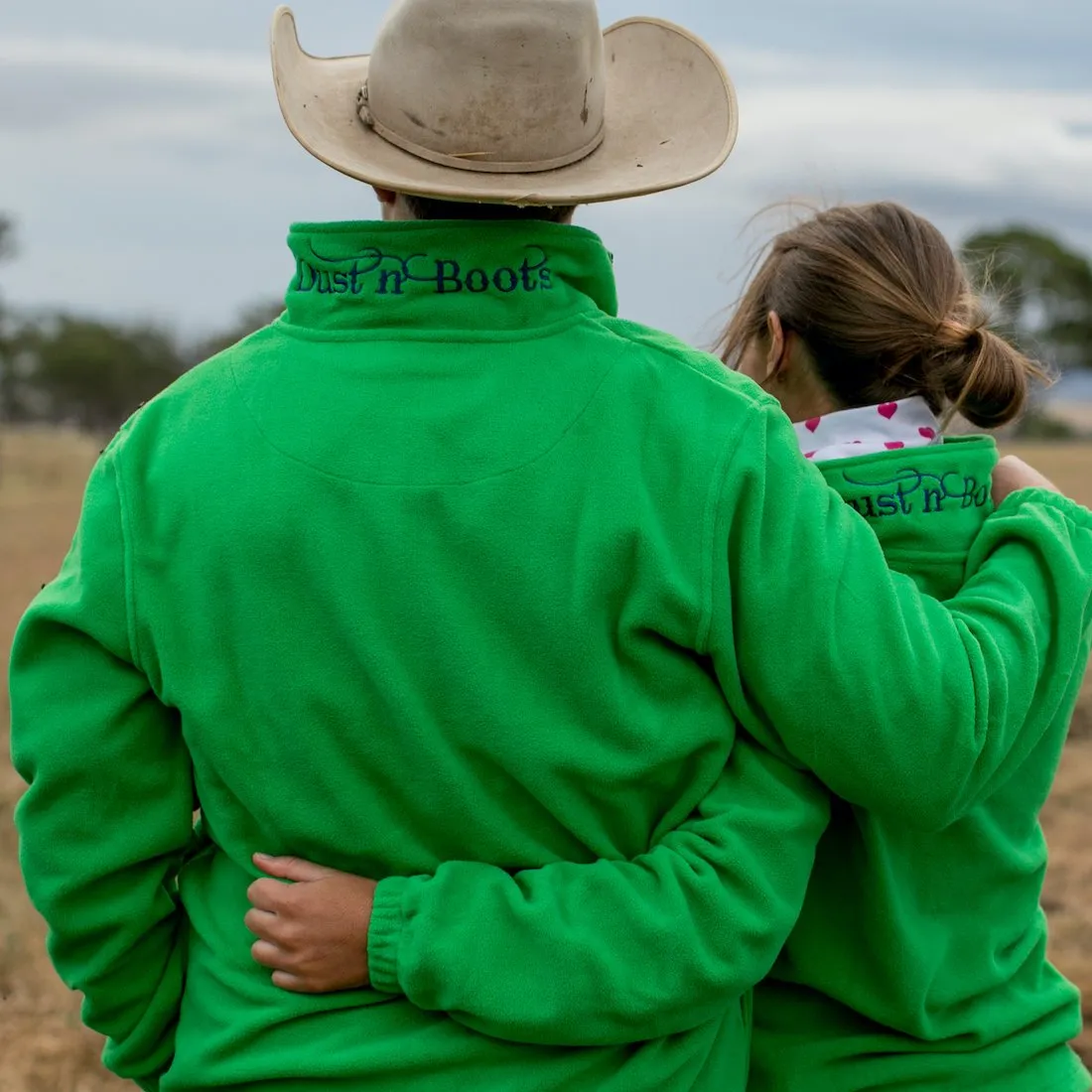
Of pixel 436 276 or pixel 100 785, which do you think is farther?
pixel 100 785

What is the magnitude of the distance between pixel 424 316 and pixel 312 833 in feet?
1.70

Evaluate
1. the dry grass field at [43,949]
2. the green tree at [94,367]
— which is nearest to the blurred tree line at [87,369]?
the green tree at [94,367]

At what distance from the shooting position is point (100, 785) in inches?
62.1

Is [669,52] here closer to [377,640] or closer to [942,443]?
[942,443]

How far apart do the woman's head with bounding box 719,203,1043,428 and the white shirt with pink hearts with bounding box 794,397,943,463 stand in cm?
6

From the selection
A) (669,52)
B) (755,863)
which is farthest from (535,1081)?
(669,52)

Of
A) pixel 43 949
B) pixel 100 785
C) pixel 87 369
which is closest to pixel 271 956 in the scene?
pixel 100 785

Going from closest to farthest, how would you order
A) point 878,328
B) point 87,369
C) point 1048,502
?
point 1048,502 → point 878,328 → point 87,369

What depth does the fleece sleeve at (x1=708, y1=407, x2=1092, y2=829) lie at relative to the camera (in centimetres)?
144

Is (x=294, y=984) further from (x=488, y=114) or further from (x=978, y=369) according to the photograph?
(x=978, y=369)

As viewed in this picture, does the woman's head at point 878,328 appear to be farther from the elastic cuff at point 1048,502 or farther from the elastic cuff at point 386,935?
the elastic cuff at point 386,935

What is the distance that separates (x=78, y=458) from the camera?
852 inches

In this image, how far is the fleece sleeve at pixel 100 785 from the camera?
1.51m

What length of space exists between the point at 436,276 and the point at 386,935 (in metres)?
0.64
